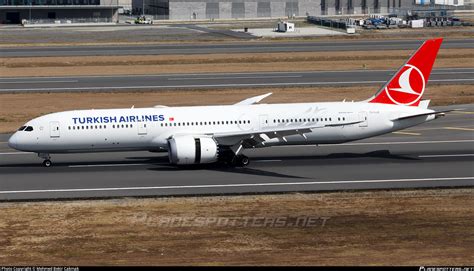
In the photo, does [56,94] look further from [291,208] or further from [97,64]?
[291,208]

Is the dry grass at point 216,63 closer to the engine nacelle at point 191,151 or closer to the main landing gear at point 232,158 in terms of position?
the main landing gear at point 232,158

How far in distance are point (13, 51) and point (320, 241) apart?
102m

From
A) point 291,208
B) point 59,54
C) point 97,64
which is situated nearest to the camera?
point 291,208

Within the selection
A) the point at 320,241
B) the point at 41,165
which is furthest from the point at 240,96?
the point at 320,241

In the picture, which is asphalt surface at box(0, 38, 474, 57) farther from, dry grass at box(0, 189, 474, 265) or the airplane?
dry grass at box(0, 189, 474, 265)

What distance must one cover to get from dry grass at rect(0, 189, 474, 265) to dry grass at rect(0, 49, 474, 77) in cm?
6075

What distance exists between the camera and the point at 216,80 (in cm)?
9444

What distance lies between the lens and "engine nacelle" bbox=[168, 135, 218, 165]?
49844 mm

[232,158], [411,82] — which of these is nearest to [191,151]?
[232,158]

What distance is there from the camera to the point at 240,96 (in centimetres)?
8194

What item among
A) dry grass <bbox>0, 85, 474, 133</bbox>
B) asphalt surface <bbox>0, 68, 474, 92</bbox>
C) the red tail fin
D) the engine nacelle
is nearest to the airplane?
the engine nacelle

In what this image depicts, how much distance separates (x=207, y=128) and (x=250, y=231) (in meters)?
15.4

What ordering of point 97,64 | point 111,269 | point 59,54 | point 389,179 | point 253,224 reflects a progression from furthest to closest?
point 59,54
point 97,64
point 389,179
point 253,224
point 111,269

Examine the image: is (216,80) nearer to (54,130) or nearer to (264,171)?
(54,130)
